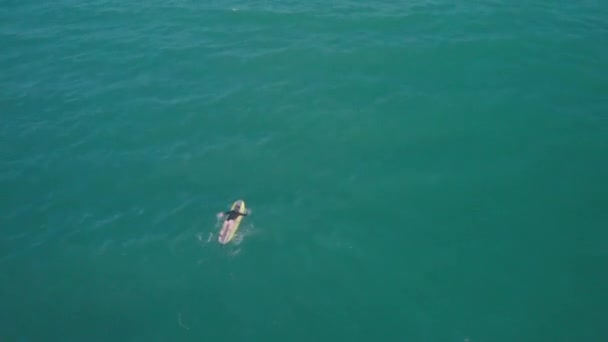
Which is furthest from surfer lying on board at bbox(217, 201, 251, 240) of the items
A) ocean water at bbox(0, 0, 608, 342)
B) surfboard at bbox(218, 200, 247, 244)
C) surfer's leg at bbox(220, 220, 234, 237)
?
ocean water at bbox(0, 0, 608, 342)

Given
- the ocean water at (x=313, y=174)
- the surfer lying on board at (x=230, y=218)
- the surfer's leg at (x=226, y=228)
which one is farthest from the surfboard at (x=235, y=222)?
the ocean water at (x=313, y=174)

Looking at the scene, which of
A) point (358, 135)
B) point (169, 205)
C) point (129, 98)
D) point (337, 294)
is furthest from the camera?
point (129, 98)

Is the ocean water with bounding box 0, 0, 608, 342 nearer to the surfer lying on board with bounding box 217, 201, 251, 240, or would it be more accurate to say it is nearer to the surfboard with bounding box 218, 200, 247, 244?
the surfboard with bounding box 218, 200, 247, 244

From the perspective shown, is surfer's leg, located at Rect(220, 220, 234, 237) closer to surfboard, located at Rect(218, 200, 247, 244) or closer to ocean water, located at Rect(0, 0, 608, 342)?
surfboard, located at Rect(218, 200, 247, 244)

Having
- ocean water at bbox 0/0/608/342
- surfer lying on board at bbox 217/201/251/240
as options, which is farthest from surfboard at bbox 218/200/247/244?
ocean water at bbox 0/0/608/342

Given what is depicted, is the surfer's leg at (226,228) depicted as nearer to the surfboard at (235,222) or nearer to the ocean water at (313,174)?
the surfboard at (235,222)

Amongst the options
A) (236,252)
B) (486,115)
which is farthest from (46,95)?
(486,115)

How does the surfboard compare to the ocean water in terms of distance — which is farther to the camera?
the surfboard

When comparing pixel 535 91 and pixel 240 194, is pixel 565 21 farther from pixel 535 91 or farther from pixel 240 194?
pixel 240 194
